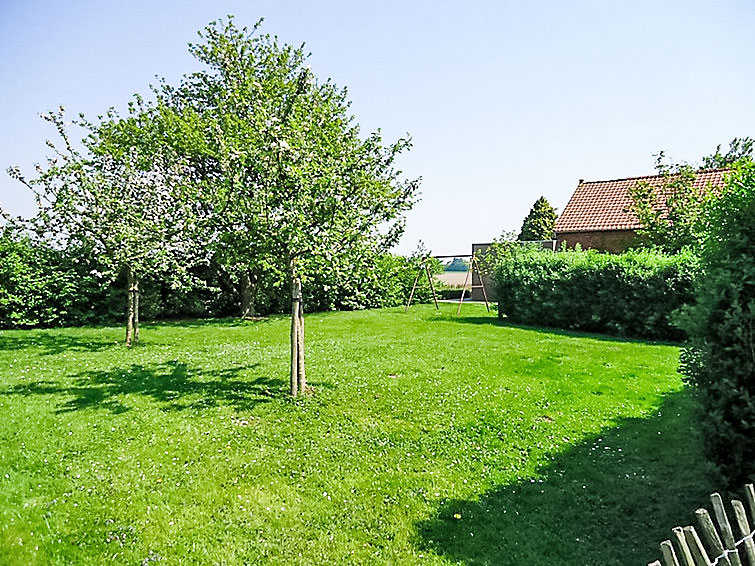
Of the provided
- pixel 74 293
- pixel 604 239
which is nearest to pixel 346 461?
pixel 74 293

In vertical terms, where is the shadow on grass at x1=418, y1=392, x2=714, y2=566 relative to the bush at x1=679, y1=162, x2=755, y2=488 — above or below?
below

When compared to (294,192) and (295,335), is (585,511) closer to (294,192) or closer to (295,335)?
(295,335)

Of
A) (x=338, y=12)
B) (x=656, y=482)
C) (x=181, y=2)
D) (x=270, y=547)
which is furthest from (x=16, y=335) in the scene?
(x=656, y=482)

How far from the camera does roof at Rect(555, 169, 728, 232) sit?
25.7m

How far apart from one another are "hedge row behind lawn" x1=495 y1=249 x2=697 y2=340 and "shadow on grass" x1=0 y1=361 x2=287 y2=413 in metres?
9.51

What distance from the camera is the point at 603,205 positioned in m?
27.7

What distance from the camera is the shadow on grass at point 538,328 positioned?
13.4 meters

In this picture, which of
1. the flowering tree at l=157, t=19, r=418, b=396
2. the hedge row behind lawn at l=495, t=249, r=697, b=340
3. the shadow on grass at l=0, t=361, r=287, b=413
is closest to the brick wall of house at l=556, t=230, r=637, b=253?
the hedge row behind lawn at l=495, t=249, r=697, b=340

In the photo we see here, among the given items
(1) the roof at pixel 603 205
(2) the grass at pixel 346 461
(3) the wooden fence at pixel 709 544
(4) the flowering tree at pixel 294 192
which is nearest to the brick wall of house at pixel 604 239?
(1) the roof at pixel 603 205

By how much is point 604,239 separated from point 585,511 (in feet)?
79.2

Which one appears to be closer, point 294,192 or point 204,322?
point 294,192

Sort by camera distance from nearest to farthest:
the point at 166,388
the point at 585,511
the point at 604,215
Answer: the point at 585,511, the point at 166,388, the point at 604,215

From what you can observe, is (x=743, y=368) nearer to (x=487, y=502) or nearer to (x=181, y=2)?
(x=487, y=502)

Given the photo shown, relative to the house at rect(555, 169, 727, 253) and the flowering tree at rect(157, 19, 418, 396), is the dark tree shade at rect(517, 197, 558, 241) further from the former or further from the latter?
the flowering tree at rect(157, 19, 418, 396)
